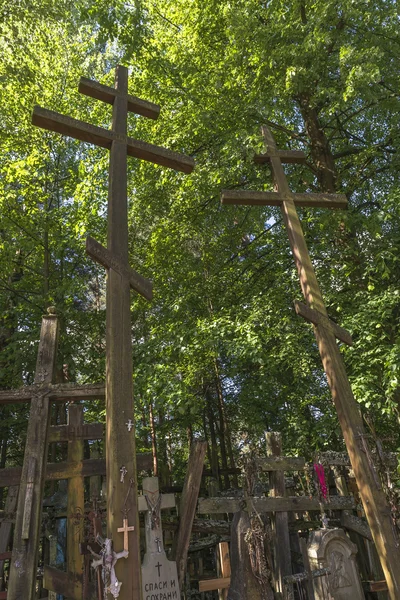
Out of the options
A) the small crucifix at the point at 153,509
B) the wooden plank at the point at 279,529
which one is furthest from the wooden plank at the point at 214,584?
the wooden plank at the point at 279,529

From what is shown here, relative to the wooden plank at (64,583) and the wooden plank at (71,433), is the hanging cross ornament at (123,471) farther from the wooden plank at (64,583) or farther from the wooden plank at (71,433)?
the wooden plank at (64,583)

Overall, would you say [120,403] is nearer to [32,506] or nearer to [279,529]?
[32,506]

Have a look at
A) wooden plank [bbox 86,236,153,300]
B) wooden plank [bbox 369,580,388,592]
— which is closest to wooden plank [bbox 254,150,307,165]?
wooden plank [bbox 86,236,153,300]

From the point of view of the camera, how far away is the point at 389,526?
13.0 feet

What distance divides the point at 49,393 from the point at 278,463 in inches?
142

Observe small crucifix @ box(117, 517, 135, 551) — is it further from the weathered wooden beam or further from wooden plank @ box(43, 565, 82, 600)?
the weathered wooden beam

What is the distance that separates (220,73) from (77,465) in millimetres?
8322

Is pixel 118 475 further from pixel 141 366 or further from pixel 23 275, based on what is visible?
pixel 23 275

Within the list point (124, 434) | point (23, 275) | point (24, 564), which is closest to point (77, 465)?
point (24, 564)

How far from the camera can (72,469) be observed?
5266mm

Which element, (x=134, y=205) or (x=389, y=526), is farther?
(x=134, y=205)

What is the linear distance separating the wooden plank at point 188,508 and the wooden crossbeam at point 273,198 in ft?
10.3

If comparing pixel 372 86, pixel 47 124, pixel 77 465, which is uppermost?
pixel 372 86

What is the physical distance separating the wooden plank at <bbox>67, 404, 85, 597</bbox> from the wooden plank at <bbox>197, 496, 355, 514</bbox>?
1.49 metres
